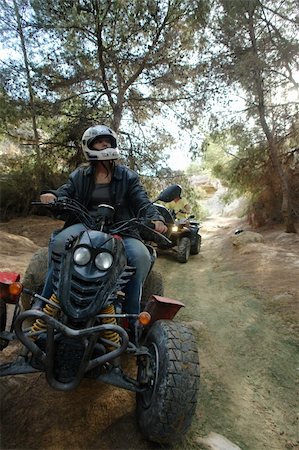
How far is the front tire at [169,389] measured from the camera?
177cm

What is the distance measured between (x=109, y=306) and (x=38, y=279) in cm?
133

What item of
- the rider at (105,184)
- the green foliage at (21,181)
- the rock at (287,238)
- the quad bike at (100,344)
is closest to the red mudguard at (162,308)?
the quad bike at (100,344)

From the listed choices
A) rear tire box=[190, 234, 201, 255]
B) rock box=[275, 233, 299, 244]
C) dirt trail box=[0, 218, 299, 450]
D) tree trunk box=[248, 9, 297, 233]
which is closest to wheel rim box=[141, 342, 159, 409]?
dirt trail box=[0, 218, 299, 450]

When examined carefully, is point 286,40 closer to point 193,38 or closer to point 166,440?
point 193,38

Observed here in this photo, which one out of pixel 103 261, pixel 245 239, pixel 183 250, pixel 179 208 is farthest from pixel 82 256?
pixel 245 239

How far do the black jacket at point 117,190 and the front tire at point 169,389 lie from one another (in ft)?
3.95

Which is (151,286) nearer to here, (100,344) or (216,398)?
(216,398)

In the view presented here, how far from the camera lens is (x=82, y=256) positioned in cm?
194

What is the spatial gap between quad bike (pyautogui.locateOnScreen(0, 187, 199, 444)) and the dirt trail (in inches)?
11.1

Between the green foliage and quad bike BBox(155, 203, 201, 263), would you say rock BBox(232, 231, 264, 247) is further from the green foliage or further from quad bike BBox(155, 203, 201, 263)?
the green foliage

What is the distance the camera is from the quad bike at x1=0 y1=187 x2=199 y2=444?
5.70 feet

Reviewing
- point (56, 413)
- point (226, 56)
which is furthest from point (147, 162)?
point (56, 413)

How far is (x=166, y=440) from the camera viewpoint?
1.84 m

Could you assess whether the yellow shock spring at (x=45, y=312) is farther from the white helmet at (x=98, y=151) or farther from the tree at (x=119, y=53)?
the tree at (x=119, y=53)
